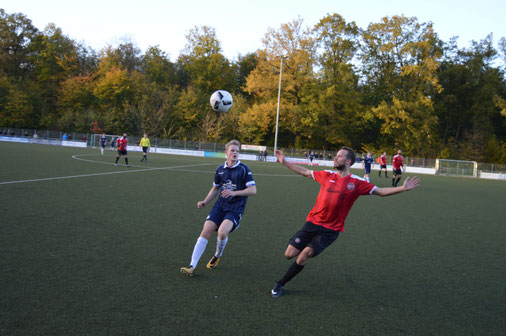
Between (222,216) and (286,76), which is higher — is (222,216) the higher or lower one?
the lower one

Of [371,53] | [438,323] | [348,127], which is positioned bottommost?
[438,323]

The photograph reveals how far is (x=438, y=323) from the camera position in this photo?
3762 millimetres

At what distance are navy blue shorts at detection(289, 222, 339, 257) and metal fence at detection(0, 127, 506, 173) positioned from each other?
4068 centimetres

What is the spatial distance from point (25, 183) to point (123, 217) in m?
5.44

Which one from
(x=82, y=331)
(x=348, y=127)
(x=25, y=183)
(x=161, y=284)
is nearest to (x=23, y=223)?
(x=161, y=284)

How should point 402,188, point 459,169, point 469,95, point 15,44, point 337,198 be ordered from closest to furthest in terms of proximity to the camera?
point 402,188
point 337,198
point 459,169
point 469,95
point 15,44

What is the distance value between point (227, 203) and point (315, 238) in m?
1.38

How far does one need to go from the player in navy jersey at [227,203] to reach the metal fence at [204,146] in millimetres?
39809

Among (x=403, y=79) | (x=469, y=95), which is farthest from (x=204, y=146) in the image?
(x=469, y=95)

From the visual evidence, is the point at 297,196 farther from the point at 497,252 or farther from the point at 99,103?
the point at 99,103

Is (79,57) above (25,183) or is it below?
above

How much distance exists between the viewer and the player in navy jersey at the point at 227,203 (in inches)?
191

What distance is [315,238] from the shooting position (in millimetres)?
4285

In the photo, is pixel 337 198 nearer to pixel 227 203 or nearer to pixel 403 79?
pixel 227 203
